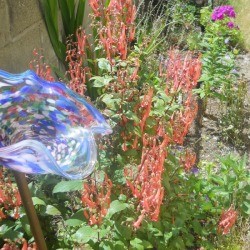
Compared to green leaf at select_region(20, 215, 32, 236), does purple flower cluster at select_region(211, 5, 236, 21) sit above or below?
below

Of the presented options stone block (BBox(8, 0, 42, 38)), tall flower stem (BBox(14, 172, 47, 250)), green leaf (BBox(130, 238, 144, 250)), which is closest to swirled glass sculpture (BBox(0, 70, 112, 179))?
tall flower stem (BBox(14, 172, 47, 250))

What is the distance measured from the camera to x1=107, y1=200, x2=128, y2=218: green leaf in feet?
6.82

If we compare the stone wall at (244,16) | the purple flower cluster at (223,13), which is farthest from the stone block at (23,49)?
the stone wall at (244,16)

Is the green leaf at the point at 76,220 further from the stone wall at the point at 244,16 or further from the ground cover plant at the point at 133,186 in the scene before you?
the stone wall at the point at 244,16

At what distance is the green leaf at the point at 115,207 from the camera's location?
2078 mm

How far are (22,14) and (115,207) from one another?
6.04 feet

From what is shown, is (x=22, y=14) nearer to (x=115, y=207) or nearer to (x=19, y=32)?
(x=19, y=32)

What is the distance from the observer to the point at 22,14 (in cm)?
344

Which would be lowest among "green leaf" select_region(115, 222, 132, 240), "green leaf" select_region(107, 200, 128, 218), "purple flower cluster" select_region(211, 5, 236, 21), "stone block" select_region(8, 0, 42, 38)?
"purple flower cluster" select_region(211, 5, 236, 21)

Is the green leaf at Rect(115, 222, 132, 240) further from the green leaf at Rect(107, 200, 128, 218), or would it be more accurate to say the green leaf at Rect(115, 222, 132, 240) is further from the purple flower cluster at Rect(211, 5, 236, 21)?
the purple flower cluster at Rect(211, 5, 236, 21)

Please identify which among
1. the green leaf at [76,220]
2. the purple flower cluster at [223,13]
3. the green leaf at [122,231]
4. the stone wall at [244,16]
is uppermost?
the green leaf at [76,220]

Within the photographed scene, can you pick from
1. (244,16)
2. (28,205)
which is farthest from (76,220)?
(244,16)

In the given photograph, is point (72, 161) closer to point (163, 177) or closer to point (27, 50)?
point (163, 177)

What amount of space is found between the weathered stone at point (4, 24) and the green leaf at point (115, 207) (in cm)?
150
